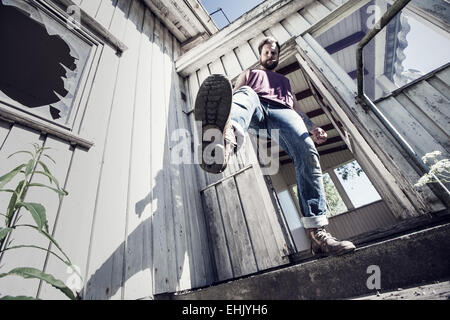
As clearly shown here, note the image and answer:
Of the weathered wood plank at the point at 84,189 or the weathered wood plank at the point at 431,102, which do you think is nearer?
the weathered wood plank at the point at 84,189

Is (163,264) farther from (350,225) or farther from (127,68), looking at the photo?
(350,225)

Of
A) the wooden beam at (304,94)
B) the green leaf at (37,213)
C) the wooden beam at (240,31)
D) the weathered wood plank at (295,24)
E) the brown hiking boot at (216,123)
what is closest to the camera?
the green leaf at (37,213)

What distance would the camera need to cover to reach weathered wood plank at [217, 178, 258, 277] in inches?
81.2

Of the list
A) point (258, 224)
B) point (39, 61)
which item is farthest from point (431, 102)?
point (39, 61)

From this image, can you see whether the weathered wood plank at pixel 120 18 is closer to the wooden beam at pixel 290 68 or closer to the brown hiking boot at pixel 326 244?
the wooden beam at pixel 290 68

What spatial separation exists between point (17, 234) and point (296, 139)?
1847 mm

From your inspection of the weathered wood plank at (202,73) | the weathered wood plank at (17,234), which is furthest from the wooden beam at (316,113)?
the weathered wood plank at (17,234)

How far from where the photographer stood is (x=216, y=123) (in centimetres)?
140

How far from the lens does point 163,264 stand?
5.81 ft

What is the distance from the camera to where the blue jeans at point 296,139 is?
1.53m

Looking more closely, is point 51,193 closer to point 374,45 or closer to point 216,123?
point 216,123

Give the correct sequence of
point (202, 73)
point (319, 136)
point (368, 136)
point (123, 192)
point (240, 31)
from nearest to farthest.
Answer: point (123, 192), point (368, 136), point (319, 136), point (240, 31), point (202, 73)

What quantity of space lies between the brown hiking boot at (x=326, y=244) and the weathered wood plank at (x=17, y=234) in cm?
150

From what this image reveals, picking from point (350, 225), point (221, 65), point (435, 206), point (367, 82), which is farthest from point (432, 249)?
point (350, 225)
